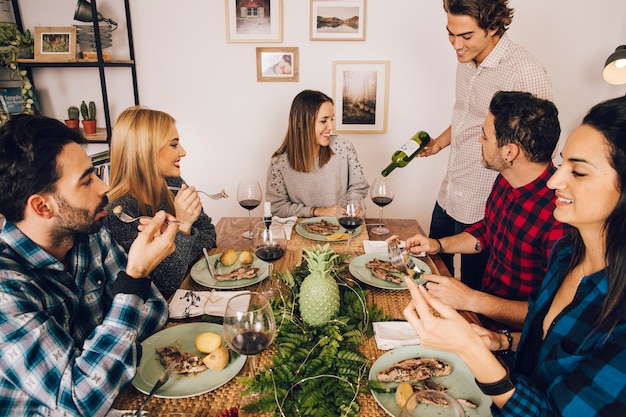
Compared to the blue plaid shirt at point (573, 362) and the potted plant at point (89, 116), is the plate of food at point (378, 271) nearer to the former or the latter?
the blue plaid shirt at point (573, 362)

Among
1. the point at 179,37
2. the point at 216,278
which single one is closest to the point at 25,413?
the point at 216,278

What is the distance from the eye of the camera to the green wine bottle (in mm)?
2225

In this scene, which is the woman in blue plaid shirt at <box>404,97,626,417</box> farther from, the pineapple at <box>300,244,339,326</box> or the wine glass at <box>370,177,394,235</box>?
the wine glass at <box>370,177,394,235</box>

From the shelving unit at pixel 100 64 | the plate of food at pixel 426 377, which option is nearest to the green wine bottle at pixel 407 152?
the plate of food at pixel 426 377

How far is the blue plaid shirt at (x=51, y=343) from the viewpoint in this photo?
3.08 ft

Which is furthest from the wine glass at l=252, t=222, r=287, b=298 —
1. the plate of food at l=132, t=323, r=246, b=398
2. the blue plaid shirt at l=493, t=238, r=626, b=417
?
the blue plaid shirt at l=493, t=238, r=626, b=417

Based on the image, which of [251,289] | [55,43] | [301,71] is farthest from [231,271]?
[55,43]

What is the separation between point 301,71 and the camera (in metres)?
3.23

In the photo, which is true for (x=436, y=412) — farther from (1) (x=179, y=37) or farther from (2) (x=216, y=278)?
(1) (x=179, y=37)

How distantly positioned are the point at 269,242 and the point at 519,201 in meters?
0.96

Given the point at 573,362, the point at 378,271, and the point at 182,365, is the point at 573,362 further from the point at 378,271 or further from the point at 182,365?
the point at 182,365

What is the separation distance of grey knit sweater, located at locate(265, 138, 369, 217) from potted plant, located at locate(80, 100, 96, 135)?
145cm

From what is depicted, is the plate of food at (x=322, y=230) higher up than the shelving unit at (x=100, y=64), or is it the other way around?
the shelving unit at (x=100, y=64)

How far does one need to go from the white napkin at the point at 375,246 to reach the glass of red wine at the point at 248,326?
0.87 m
